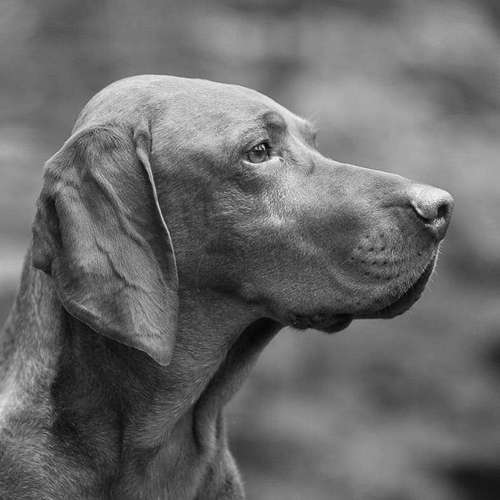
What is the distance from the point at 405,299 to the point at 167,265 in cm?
77

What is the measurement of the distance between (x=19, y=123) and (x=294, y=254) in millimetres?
5377

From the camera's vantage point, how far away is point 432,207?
3.50 meters

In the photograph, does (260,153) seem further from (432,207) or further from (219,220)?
(432,207)

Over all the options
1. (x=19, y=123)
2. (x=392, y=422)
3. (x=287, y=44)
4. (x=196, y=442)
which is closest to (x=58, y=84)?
(x=19, y=123)

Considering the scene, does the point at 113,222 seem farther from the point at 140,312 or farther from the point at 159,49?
the point at 159,49

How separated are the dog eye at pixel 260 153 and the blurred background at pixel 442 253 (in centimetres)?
355

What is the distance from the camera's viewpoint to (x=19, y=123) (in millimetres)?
8539

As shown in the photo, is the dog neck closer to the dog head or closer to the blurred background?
the dog head

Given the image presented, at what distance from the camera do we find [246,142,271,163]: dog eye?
11.9 feet

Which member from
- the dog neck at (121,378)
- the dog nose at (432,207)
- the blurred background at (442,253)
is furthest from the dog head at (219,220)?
the blurred background at (442,253)

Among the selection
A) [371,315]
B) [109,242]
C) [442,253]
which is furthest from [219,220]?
[442,253]

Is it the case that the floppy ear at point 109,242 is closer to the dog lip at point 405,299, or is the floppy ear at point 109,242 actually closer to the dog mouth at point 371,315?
the dog mouth at point 371,315

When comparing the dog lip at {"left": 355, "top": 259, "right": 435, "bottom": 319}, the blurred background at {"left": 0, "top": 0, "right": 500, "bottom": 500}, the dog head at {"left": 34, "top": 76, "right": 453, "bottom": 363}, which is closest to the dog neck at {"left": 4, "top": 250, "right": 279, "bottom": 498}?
the dog head at {"left": 34, "top": 76, "right": 453, "bottom": 363}

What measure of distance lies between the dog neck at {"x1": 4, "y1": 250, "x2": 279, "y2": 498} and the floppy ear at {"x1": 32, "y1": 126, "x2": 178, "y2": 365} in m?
0.21
